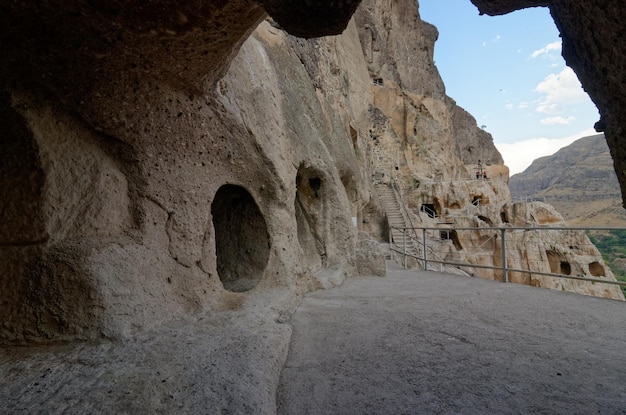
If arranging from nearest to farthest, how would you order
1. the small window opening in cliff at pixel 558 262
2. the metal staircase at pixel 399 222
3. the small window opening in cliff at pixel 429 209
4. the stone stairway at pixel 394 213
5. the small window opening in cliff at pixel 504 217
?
the metal staircase at pixel 399 222
the stone stairway at pixel 394 213
the small window opening in cliff at pixel 558 262
the small window opening in cliff at pixel 504 217
the small window opening in cliff at pixel 429 209

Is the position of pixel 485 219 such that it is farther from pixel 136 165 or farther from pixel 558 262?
pixel 136 165

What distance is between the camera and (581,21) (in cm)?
160

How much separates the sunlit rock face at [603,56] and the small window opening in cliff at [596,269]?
2066 cm

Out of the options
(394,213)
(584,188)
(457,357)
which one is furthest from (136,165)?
(584,188)

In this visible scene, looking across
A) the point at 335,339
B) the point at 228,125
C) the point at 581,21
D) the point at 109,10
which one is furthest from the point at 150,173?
the point at 581,21

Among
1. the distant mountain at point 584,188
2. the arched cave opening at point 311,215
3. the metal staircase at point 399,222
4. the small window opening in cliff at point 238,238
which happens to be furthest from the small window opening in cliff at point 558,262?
the small window opening in cliff at point 238,238

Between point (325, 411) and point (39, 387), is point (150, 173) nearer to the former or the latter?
point (39, 387)

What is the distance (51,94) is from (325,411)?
9.16ft

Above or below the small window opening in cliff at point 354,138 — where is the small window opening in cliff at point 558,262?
below

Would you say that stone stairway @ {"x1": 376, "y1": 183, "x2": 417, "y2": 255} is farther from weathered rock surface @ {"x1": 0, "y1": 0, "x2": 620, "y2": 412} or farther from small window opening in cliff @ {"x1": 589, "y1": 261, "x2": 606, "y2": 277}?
weathered rock surface @ {"x1": 0, "y1": 0, "x2": 620, "y2": 412}

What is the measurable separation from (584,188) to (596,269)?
51.8 metres

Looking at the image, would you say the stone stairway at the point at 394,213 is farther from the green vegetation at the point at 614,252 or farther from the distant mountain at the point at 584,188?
the green vegetation at the point at 614,252

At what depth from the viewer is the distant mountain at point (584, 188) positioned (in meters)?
43.2

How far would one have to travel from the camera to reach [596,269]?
17375 mm
